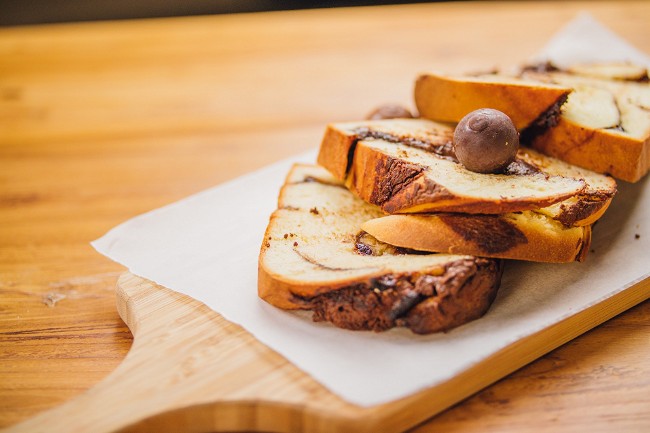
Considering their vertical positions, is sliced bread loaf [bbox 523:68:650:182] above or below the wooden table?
above

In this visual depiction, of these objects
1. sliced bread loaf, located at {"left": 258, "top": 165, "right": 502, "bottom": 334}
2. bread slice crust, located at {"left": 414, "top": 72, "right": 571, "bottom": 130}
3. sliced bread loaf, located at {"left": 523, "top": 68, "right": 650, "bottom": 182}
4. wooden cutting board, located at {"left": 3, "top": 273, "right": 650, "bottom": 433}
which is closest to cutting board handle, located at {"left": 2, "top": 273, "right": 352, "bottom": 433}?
wooden cutting board, located at {"left": 3, "top": 273, "right": 650, "bottom": 433}

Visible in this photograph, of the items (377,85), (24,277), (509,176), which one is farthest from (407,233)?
(377,85)

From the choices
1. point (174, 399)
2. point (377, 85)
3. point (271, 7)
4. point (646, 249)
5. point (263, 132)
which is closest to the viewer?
point (174, 399)

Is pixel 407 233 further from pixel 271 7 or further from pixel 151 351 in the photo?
pixel 271 7

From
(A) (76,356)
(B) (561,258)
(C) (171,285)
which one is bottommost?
(A) (76,356)

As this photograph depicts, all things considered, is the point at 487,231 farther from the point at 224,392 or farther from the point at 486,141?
the point at 224,392

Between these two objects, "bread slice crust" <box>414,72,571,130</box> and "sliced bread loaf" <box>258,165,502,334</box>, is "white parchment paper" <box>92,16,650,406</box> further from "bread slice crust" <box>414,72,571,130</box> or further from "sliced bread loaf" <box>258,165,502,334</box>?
"bread slice crust" <box>414,72,571,130</box>

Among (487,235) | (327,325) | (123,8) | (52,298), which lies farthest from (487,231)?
(123,8)
